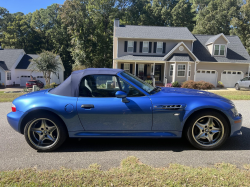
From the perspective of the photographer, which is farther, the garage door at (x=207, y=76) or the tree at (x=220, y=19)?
the tree at (x=220, y=19)

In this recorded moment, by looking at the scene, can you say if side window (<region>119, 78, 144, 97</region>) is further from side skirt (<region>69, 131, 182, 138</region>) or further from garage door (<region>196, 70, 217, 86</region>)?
garage door (<region>196, 70, 217, 86</region>)

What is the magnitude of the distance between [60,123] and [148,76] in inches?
847

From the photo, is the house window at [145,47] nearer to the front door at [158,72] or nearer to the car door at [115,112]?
the front door at [158,72]

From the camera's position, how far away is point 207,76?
24625 mm

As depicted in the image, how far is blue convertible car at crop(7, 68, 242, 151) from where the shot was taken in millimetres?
3674

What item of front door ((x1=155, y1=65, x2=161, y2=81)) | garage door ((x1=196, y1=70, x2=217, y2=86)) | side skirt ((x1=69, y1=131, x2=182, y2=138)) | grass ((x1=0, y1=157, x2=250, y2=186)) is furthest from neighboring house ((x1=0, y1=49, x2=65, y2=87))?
grass ((x1=0, y1=157, x2=250, y2=186))


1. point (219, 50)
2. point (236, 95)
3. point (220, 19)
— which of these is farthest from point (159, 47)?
point (220, 19)

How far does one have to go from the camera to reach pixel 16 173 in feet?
9.66

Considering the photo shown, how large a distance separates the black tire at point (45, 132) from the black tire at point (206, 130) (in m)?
2.46

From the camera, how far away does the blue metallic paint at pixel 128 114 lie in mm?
3664

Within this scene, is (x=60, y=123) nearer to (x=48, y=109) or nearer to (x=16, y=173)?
(x=48, y=109)

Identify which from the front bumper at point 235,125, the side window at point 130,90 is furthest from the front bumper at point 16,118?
the front bumper at point 235,125

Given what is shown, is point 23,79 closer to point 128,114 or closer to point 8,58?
point 8,58

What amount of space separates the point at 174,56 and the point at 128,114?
20623 millimetres
